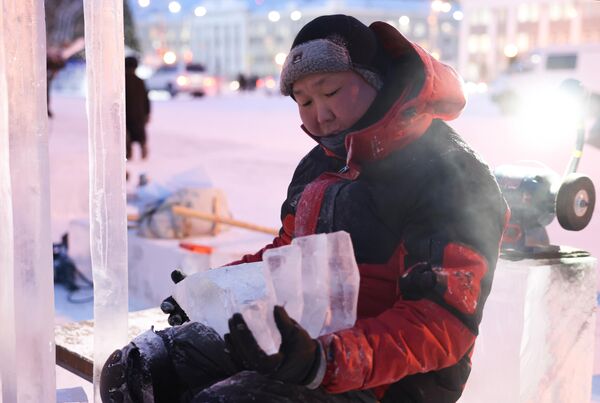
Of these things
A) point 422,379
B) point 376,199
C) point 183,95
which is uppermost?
point 376,199

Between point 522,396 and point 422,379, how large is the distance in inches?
42.0

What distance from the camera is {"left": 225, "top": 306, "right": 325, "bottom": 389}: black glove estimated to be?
1405 mm

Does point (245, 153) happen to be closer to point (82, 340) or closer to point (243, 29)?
point (82, 340)

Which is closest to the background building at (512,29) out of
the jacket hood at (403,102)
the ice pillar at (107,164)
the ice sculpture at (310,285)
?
the ice pillar at (107,164)

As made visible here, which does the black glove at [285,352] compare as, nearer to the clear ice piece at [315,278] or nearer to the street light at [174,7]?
the clear ice piece at [315,278]

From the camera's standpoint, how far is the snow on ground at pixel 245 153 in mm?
7422

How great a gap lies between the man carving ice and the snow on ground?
2.01 meters

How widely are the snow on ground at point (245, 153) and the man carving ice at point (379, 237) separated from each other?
2009mm

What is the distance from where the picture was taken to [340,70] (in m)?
1.74

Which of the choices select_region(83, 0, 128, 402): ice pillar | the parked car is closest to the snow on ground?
select_region(83, 0, 128, 402): ice pillar

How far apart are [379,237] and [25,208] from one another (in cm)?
93

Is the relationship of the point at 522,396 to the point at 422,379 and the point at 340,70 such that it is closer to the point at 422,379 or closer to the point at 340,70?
the point at 422,379

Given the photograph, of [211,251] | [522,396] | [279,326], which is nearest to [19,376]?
[279,326]

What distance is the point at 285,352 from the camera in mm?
1420
